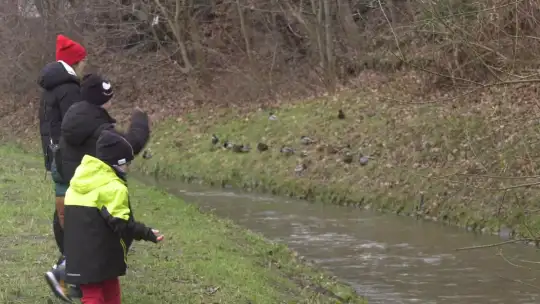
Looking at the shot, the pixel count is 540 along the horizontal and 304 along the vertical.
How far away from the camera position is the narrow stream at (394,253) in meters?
10.9

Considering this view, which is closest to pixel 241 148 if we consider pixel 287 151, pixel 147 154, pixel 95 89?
pixel 287 151

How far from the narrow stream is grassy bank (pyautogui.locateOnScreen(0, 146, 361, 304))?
2.70ft

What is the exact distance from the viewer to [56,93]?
7.11m

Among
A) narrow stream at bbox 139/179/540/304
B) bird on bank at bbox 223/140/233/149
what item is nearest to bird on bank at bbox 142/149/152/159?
bird on bank at bbox 223/140/233/149

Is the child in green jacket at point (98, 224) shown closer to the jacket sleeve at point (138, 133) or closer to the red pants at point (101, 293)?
the red pants at point (101, 293)

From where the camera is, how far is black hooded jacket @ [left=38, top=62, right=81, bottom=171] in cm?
711

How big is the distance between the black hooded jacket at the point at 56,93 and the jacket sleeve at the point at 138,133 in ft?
3.39

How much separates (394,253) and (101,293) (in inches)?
316

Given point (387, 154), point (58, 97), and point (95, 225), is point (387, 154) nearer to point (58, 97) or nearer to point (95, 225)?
point (58, 97)

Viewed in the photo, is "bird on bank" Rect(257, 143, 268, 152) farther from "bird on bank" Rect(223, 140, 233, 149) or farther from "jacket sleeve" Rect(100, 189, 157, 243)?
"jacket sleeve" Rect(100, 189, 157, 243)

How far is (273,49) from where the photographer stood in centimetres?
3347

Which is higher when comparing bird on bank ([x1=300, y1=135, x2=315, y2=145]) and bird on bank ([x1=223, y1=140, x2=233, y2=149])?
bird on bank ([x1=300, y1=135, x2=315, y2=145])

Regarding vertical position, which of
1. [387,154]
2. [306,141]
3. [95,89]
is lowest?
[387,154]

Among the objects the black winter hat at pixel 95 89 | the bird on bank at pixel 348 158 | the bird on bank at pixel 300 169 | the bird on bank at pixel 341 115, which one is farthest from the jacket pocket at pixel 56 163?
the bird on bank at pixel 341 115
